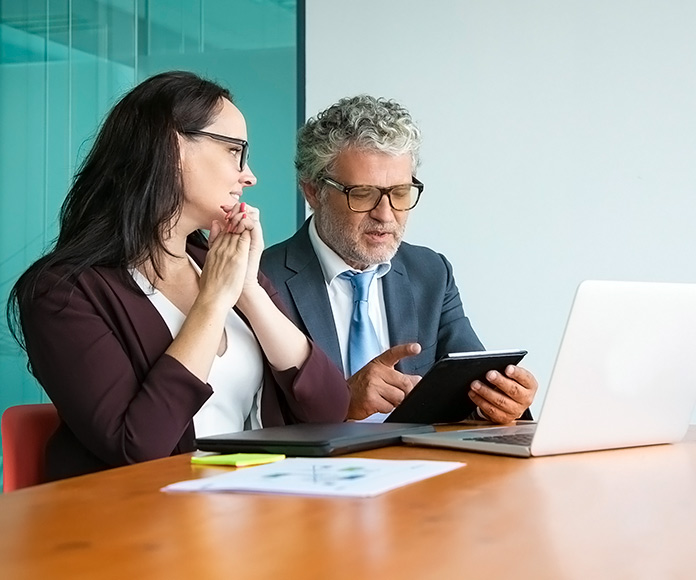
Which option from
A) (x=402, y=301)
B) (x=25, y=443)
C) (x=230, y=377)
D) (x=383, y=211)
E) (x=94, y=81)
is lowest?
(x=25, y=443)

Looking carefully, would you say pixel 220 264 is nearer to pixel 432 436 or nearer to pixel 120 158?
pixel 120 158

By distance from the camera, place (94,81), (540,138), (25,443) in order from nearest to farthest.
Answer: (25,443) < (540,138) < (94,81)

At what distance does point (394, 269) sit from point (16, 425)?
1225mm

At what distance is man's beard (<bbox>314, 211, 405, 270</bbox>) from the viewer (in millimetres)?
2834

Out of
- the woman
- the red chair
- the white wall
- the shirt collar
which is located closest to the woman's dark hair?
the woman

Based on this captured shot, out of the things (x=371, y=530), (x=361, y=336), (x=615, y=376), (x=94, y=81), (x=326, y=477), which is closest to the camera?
(x=371, y=530)

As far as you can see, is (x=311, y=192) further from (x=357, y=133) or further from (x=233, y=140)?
(x=233, y=140)

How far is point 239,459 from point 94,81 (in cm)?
310

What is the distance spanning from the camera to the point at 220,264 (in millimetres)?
2162

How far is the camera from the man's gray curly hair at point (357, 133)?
2904mm

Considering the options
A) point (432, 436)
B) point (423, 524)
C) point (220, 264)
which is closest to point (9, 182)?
point (220, 264)

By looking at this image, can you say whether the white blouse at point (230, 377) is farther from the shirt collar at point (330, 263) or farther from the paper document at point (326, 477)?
the paper document at point (326, 477)

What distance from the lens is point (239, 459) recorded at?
142cm

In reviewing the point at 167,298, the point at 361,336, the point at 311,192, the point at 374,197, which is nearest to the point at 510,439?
the point at 167,298
